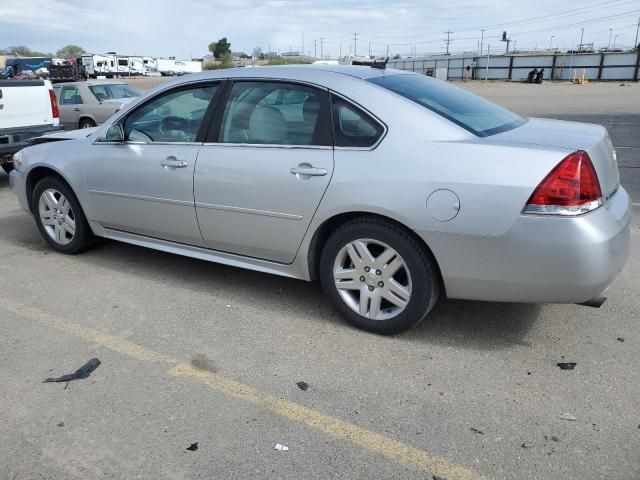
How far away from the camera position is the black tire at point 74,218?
504 centimetres

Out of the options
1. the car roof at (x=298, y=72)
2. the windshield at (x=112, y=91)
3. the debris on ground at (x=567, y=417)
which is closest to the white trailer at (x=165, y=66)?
the windshield at (x=112, y=91)

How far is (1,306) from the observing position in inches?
165

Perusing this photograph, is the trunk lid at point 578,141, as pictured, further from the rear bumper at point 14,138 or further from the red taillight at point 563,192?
the rear bumper at point 14,138

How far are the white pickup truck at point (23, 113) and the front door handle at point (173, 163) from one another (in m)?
4.75

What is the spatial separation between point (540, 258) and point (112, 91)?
543 inches

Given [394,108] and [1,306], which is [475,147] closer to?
[394,108]

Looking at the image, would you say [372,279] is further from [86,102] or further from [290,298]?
[86,102]

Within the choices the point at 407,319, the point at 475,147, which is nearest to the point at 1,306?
the point at 407,319

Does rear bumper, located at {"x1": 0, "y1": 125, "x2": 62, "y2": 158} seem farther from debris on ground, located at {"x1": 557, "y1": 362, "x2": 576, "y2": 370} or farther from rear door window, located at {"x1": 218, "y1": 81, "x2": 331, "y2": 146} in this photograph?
debris on ground, located at {"x1": 557, "y1": 362, "x2": 576, "y2": 370}

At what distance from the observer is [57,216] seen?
524 centimetres

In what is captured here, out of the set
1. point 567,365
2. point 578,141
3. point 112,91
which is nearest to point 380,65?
point 578,141

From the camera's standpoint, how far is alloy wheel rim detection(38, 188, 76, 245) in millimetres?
5152

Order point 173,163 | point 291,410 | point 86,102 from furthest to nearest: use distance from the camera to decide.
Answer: point 86,102 < point 173,163 < point 291,410

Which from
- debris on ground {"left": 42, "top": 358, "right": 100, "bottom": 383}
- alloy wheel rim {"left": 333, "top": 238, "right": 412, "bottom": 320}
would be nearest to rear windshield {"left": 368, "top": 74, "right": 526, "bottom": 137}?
alloy wheel rim {"left": 333, "top": 238, "right": 412, "bottom": 320}
